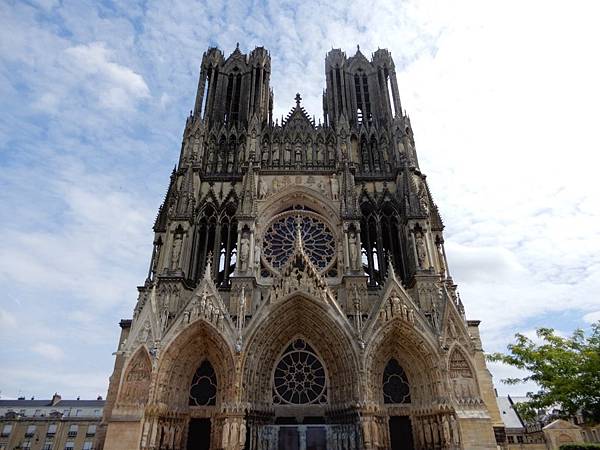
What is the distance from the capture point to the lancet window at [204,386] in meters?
16.7

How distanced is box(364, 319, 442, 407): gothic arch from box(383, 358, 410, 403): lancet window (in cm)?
21

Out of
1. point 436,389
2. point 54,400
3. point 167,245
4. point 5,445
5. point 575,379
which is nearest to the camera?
point 575,379

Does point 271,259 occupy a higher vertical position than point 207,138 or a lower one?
lower

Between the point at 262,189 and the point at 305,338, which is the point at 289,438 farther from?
the point at 262,189

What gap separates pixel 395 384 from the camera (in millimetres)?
16969

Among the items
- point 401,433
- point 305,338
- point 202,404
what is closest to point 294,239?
point 305,338

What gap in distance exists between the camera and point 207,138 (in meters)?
24.1

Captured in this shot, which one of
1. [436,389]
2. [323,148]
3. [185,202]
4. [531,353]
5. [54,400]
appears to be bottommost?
[436,389]

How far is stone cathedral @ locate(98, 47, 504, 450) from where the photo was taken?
15.5 meters

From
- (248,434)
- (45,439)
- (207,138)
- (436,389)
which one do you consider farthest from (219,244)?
(45,439)

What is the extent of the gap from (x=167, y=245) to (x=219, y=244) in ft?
8.26

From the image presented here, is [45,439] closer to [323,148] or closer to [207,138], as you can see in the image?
[207,138]

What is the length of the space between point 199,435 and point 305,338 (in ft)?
18.4

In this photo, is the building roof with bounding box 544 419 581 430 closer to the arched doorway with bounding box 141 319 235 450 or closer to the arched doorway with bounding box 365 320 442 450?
the arched doorway with bounding box 365 320 442 450
